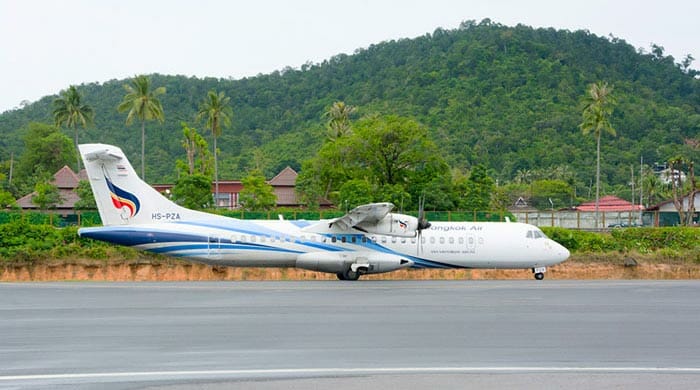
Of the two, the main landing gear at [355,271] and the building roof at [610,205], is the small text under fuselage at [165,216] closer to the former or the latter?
the main landing gear at [355,271]

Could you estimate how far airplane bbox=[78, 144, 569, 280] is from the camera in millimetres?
27141

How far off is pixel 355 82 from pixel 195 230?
10256 cm

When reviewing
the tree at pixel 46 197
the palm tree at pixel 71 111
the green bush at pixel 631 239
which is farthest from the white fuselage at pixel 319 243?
the palm tree at pixel 71 111

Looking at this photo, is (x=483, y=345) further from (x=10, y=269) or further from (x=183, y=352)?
(x=10, y=269)

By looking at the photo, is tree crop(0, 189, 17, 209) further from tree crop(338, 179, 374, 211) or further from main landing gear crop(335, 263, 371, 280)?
main landing gear crop(335, 263, 371, 280)

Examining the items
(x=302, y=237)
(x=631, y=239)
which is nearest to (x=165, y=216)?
(x=302, y=237)

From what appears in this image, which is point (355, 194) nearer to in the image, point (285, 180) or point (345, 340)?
point (285, 180)

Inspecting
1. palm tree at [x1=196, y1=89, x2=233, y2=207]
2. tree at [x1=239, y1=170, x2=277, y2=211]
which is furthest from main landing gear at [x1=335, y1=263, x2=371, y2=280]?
palm tree at [x1=196, y1=89, x2=233, y2=207]

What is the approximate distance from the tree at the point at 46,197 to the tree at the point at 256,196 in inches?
623

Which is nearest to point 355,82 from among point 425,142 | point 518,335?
point 425,142

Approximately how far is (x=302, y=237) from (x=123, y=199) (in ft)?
19.7

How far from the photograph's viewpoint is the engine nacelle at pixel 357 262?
2830 centimetres

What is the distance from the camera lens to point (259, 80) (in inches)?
5271

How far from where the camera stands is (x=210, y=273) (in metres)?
33.7
